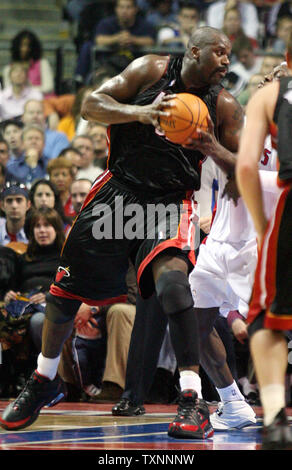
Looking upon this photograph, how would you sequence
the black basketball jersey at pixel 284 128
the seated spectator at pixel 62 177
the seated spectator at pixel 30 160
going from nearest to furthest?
1. the black basketball jersey at pixel 284 128
2. the seated spectator at pixel 62 177
3. the seated spectator at pixel 30 160

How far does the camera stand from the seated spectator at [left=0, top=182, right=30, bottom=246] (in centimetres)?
729

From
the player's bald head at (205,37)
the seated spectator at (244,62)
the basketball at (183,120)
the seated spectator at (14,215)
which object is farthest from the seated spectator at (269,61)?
the basketball at (183,120)

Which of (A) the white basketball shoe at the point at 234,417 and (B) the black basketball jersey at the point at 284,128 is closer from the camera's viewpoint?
(B) the black basketball jersey at the point at 284,128

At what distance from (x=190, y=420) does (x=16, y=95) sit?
7.82m

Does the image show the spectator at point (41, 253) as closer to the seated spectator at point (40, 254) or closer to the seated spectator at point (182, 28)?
the seated spectator at point (40, 254)

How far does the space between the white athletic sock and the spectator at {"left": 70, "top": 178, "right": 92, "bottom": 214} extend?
15.5ft

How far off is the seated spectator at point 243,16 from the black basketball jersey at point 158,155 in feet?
23.7

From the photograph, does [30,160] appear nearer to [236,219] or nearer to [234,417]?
[236,219]

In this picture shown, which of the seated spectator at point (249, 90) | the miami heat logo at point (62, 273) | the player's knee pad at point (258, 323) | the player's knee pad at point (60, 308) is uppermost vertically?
the seated spectator at point (249, 90)

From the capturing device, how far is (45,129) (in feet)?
32.9

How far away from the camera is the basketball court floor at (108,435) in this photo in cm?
353

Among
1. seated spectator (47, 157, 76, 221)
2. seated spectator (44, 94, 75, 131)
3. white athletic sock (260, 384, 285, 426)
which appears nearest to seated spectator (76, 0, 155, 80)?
seated spectator (44, 94, 75, 131)

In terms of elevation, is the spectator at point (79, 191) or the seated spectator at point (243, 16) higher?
the seated spectator at point (243, 16)
